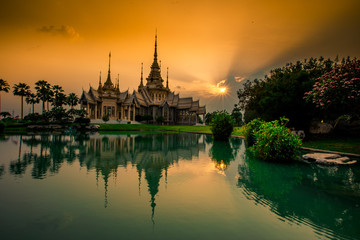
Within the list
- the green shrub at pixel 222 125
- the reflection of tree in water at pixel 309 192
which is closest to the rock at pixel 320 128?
the green shrub at pixel 222 125

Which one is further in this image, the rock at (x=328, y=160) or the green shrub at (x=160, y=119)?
the green shrub at (x=160, y=119)

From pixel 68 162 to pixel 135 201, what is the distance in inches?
247

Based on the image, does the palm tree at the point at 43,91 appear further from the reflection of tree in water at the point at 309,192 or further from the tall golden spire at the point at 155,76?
the reflection of tree in water at the point at 309,192

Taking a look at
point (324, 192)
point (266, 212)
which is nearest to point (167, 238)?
point (266, 212)

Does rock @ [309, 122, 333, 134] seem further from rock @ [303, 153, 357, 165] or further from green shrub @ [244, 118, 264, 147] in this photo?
rock @ [303, 153, 357, 165]

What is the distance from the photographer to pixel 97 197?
5363 mm

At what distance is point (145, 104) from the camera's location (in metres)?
60.6

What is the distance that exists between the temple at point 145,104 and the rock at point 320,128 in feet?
123

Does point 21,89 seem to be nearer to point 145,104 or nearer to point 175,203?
point 145,104

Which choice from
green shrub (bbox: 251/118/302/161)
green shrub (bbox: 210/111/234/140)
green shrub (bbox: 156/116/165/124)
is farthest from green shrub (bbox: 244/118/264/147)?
green shrub (bbox: 156/116/165/124)

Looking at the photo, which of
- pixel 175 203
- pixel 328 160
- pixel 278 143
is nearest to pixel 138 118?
pixel 278 143

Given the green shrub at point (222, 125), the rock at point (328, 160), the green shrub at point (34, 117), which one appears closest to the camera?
the rock at point (328, 160)

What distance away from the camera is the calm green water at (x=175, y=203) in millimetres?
3789

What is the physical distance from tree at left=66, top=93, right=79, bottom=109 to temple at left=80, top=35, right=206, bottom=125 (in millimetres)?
1230
